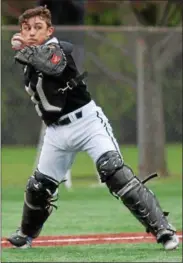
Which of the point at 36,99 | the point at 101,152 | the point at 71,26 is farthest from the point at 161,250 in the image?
the point at 71,26

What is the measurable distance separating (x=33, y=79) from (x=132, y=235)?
89.7 inches

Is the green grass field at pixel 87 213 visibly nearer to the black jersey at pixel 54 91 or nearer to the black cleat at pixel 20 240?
the black cleat at pixel 20 240

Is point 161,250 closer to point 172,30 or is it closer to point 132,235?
point 132,235

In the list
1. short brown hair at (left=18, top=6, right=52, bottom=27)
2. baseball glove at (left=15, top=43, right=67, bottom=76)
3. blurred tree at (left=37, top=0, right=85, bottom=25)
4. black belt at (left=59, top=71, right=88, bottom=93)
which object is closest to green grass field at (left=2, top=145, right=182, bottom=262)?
black belt at (left=59, top=71, right=88, bottom=93)

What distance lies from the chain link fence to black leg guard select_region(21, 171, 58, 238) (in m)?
9.03

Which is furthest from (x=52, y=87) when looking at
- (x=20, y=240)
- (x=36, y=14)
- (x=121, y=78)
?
(x=121, y=78)

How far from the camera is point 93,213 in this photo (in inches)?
477

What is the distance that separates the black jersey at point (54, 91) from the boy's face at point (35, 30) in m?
0.10

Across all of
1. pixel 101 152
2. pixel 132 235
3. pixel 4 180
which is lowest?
pixel 4 180

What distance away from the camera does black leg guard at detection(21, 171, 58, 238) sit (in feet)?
26.6

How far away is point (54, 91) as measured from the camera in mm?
7949

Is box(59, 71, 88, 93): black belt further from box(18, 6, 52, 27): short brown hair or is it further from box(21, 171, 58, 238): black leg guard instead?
box(21, 171, 58, 238): black leg guard

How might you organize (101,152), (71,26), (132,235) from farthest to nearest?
(71,26), (132,235), (101,152)

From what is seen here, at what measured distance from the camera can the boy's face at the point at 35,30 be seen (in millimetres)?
7801
